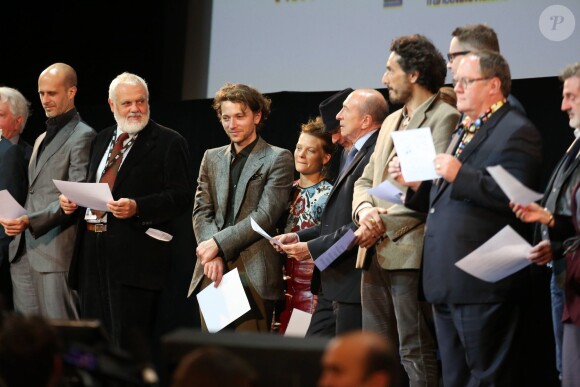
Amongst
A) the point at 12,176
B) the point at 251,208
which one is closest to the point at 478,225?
the point at 251,208

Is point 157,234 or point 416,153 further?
point 157,234

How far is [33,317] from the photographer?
217 centimetres

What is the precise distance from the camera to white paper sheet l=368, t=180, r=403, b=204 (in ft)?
12.8

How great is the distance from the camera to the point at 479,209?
3.69 metres

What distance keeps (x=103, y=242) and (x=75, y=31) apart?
3.07 metres

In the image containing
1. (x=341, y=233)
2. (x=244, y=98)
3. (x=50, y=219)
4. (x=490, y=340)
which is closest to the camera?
(x=490, y=340)

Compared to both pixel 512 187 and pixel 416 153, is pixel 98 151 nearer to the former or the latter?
pixel 416 153

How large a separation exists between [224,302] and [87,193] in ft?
2.90

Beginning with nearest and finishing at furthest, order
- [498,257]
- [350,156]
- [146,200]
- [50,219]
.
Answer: [498,257] < [350,156] < [146,200] < [50,219]

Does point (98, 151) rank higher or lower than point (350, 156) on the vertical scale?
lower

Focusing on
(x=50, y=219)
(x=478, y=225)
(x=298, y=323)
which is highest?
(x=478, y=225)

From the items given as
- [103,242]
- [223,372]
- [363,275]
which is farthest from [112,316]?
[223,372]

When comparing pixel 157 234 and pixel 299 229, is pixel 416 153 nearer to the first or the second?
pixel 299 229

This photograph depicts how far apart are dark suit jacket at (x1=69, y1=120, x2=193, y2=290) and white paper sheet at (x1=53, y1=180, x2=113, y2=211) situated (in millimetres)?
161
